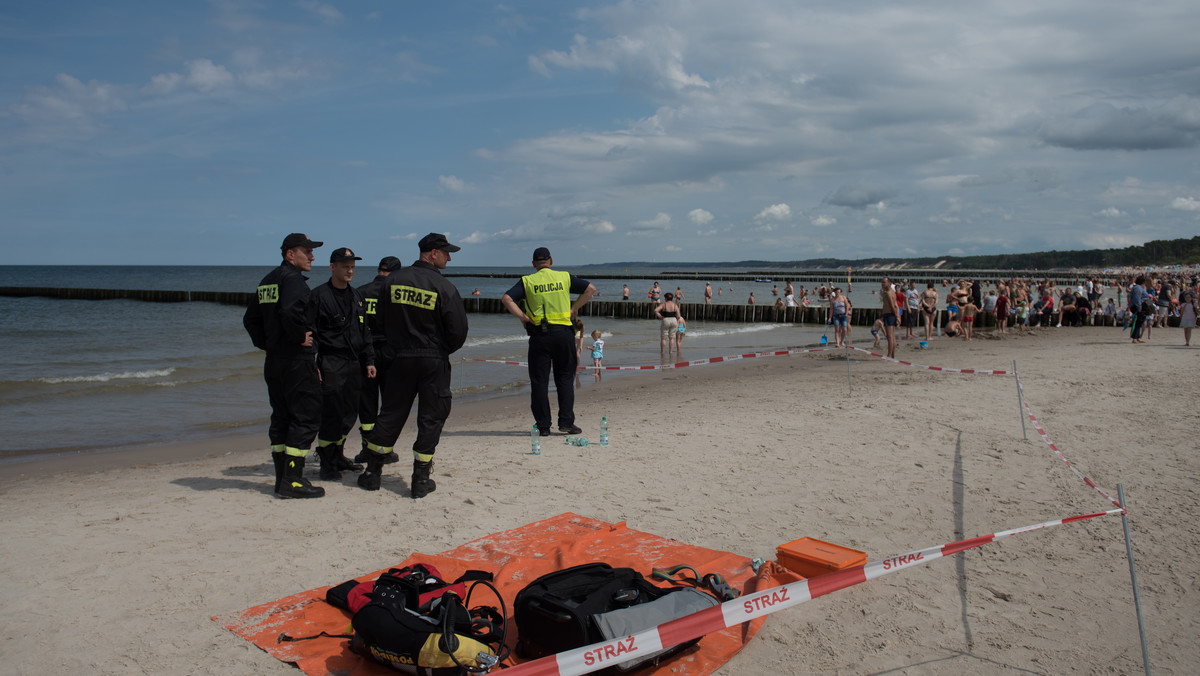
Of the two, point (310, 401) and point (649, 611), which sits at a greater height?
point (310, 401)

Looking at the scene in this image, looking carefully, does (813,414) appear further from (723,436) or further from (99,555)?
(99,555)

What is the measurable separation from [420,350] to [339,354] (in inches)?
37.2

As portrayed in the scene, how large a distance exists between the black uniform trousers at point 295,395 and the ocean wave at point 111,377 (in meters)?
12.4

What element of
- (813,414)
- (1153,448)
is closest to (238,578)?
(813,414)

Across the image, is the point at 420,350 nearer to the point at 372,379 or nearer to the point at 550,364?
the point at 372,379

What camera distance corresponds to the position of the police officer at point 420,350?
5684mm

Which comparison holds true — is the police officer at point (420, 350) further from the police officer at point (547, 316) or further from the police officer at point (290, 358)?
the police officer at point (547, 316)

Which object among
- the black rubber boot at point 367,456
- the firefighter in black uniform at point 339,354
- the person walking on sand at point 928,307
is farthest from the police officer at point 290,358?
the person walking on sand at point 928,307

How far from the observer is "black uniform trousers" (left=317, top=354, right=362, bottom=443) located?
6148mm

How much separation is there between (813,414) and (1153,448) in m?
3.51

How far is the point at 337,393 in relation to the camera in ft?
20.4

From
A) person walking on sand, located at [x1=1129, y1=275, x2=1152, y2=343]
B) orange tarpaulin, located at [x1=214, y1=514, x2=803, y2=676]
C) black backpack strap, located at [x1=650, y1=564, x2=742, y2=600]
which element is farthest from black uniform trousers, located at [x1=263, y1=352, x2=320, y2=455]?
person walking on sand, located at [x1=1129, y1=275, x2=1152, y2=343]

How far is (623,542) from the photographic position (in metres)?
4.80

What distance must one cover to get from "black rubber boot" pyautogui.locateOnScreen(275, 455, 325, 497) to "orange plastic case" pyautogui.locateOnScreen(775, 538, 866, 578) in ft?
12.3
